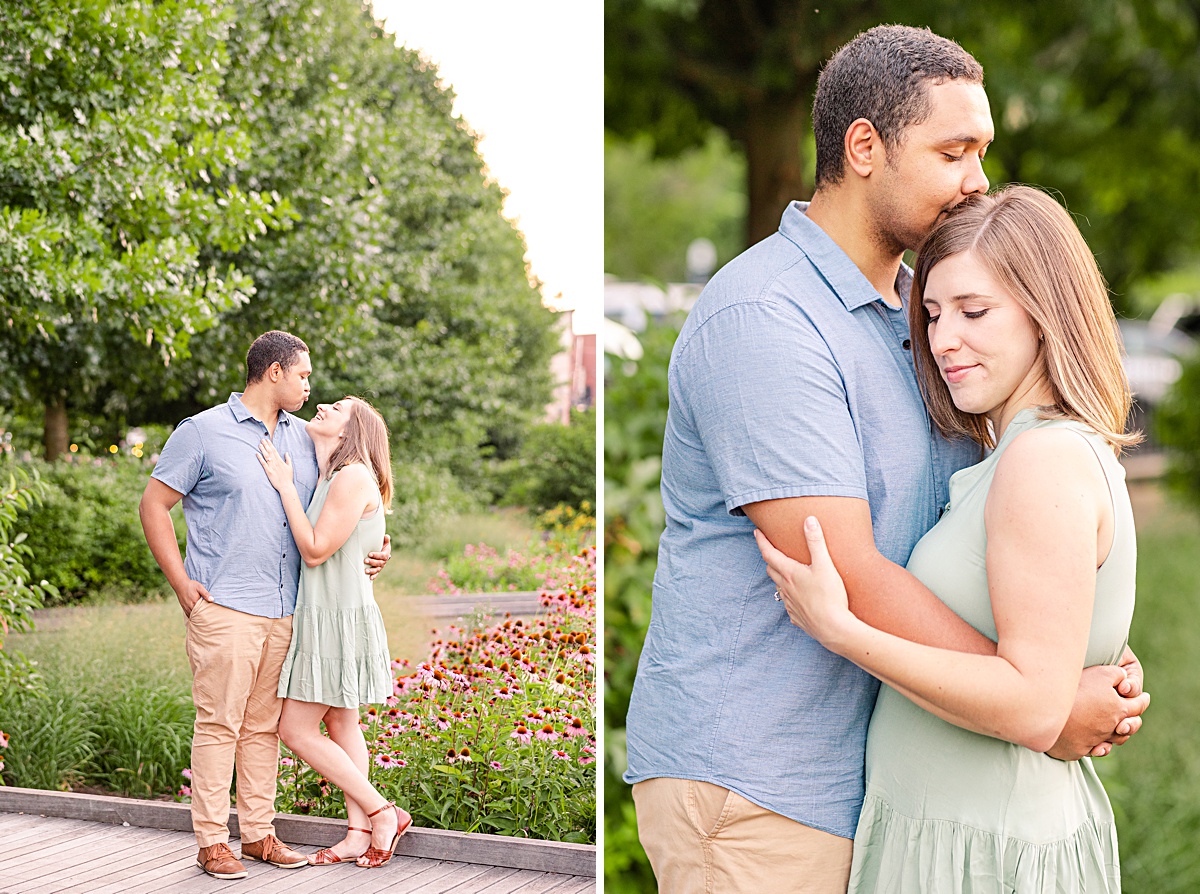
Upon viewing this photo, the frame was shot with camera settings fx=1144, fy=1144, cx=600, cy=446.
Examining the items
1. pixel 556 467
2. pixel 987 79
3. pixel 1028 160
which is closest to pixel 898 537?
pixel 556 467

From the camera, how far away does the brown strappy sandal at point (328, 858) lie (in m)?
2.58

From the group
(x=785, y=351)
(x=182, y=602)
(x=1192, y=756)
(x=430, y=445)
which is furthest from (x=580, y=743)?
(x=1192, y=756)

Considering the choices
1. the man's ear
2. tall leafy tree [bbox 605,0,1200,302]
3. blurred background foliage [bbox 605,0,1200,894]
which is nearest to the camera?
the man's ear

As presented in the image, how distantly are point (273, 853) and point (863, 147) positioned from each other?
202cm

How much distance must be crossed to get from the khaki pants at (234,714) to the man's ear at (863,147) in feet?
5.22

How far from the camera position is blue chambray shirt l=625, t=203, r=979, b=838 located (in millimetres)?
1492

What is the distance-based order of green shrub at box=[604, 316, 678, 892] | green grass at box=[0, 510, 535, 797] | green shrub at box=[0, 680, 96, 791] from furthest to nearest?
1. green shrub at box=[604, 316, 678, 892]
2. green shrub at box=[0, 680, 96, 791]
3. green grass at box=[0, 510, 535, 797]

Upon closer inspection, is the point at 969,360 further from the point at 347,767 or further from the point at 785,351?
the point at 347,767

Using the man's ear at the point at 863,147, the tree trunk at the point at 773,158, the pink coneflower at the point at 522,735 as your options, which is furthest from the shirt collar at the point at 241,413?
the tree trunk at the point at 773,158

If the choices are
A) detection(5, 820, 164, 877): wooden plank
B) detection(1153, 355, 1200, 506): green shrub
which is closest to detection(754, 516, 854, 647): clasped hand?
detection(5, 820, 164, 877): wooden plank

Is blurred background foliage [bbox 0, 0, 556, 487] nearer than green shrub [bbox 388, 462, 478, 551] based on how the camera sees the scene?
No

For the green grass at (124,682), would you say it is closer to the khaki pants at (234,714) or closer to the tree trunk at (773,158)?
the khaki pants at (234,714)

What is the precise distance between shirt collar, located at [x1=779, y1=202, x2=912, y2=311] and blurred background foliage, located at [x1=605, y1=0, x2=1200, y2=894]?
1.40ft

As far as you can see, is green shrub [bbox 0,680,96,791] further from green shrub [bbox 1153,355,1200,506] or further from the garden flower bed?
green shrub [bbox 1153,355,1200,506]
